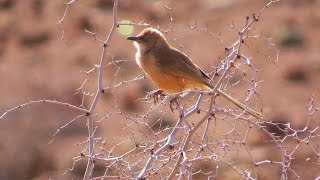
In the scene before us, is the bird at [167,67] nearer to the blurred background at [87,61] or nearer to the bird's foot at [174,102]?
the bird's foot at [174,102]

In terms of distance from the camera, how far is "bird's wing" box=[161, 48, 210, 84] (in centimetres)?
626

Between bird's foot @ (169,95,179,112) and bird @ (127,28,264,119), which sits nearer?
bird's foot @ (169,95,179,112)

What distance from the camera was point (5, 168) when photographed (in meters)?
13.4

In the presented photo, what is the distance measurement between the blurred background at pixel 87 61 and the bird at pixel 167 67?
14.3 ft

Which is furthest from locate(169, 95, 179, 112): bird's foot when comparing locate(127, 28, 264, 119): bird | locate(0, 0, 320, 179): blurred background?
locate(0, 0, 320, 179): blurred background

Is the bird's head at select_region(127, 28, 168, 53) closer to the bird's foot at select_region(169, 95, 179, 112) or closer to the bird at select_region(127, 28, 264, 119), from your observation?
the bird at select_region(127, 28, 264, 119)

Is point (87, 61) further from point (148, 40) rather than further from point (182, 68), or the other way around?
point (182, 68)

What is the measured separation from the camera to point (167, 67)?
640 cm

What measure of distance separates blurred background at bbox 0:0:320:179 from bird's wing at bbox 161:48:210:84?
4.46 meters

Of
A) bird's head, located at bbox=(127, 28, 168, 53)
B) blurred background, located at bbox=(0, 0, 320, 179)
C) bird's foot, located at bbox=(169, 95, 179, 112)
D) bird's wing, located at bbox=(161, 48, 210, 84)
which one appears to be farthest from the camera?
blurred background, located at bbox=(0, 0, 320, 179)

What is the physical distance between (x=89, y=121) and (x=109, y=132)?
10140 millimetres

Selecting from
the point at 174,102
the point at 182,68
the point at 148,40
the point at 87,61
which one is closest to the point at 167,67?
the point at 182,68

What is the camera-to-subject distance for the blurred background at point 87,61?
14.2 metres

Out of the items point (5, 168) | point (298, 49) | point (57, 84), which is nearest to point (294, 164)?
point (5, 168)
